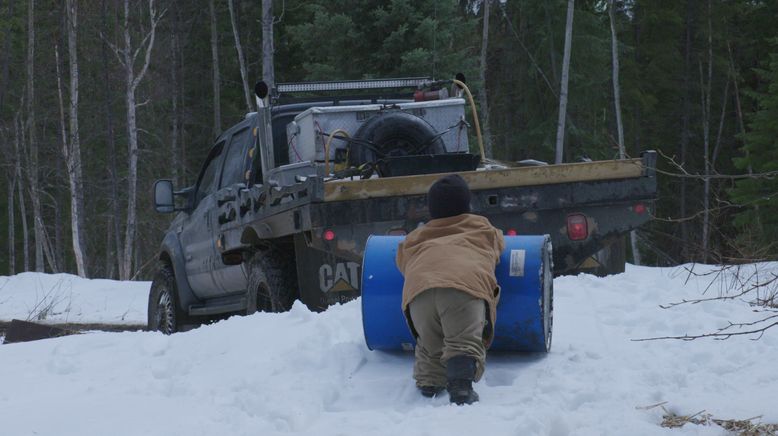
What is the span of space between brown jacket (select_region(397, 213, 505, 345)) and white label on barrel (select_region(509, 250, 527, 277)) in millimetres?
82

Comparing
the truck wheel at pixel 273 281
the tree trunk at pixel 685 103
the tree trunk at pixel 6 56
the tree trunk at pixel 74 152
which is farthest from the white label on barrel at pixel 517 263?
the tree trunk at pixel 685 103

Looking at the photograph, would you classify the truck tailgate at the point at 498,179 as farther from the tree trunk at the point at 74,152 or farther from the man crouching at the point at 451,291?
the tree trunk at the point at 74,152

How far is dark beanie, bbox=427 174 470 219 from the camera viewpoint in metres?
5.98

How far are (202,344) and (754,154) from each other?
23.9m

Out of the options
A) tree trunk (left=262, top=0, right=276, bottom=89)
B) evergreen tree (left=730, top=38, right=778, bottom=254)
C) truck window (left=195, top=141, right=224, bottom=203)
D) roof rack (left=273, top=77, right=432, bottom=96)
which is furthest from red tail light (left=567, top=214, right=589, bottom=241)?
evergreen tree (left=730, top=38, right=778, bottom=254)

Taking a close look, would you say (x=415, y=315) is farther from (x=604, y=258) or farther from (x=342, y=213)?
(x=604, y=258)

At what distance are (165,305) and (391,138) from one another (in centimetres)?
354

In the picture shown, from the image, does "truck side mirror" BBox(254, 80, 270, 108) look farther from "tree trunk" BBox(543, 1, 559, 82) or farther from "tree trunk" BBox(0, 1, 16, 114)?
"tree trunk" BBox(0, 1, 16, 114)

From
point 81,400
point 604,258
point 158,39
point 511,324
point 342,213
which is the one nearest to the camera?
point 81,400

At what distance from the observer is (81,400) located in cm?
557

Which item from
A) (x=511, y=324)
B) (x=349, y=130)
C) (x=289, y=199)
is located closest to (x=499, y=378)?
(x=511, y=324)

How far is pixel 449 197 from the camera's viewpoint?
5980mm

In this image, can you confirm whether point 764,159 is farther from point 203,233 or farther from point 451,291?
point 451,291

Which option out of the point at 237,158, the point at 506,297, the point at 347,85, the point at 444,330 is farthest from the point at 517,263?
the point at 237,158
